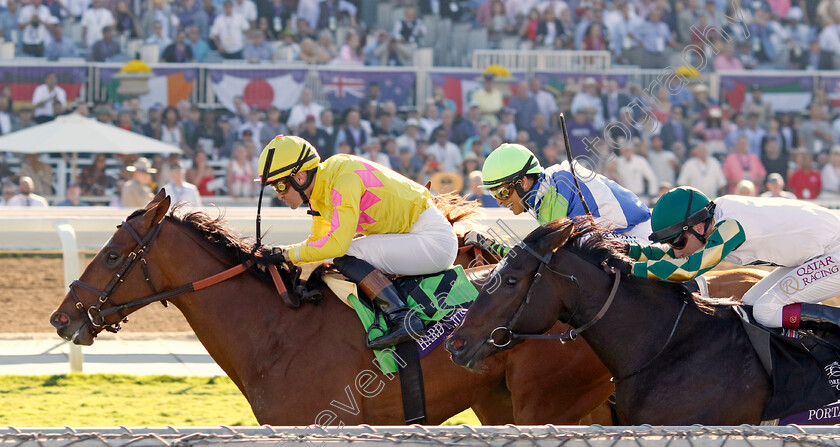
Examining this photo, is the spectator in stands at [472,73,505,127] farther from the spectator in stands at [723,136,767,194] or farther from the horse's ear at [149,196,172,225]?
the horse's ear at [149,196,172,225]

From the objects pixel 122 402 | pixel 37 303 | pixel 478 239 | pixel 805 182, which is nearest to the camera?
pixel 478 239

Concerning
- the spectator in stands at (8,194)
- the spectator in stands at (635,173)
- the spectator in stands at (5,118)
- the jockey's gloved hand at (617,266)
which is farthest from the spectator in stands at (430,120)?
the jockey's gloved hand at (617,266)

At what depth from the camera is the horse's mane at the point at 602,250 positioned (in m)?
3.62

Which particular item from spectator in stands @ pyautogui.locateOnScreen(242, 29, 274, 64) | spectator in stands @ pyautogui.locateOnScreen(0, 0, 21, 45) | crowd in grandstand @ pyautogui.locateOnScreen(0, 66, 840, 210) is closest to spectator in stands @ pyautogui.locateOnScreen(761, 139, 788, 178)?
crowd in grandstand @ pyautogui.locateOnScreen(0, 66, 840, 210)

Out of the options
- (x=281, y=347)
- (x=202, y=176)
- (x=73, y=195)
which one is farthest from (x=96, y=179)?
(x=281, y=347)

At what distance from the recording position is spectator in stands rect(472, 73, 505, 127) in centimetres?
1380

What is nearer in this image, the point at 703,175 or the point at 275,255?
the point at 275,255

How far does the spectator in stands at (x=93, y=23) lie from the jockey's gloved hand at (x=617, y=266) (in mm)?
12581

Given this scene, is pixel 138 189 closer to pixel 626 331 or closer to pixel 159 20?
pixel 159 20

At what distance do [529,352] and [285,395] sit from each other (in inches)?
41.5

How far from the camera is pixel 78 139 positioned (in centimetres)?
1213

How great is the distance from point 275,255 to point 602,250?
1461 mm

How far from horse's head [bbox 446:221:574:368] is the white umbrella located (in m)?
9.36

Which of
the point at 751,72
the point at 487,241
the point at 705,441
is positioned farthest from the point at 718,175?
the point at 705,441
